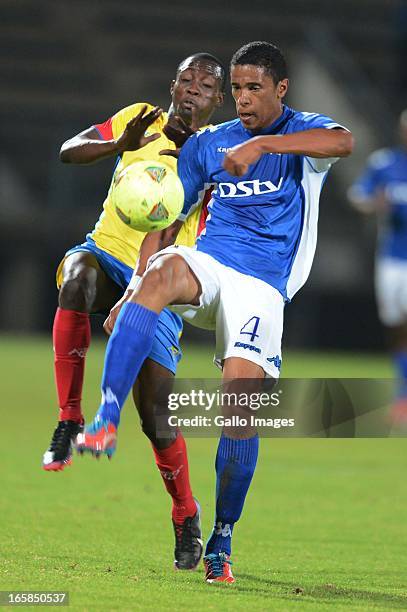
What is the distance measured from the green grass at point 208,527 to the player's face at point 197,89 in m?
2.13

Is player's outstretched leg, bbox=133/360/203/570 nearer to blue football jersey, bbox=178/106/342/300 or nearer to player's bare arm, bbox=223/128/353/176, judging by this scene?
blue football jersey, bbox=178/106/342/300

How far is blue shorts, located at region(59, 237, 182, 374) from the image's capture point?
5484mm

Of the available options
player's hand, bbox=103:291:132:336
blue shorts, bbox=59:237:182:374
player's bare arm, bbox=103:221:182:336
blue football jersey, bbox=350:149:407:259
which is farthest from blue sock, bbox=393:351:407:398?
player's hand, bbox=103:291:132:336

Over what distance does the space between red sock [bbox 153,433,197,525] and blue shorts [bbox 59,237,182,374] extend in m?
0.38

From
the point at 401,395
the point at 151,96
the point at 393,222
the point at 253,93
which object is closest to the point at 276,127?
the point at 253,93

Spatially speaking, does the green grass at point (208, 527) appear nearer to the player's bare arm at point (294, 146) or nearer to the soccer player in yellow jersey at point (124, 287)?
the soccer player in yellow jersey at point (124, 287)

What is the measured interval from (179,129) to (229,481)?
182 centimetres

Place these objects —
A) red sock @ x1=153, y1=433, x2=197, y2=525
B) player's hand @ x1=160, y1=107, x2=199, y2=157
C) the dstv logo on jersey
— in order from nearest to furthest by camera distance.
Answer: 1. the dstv logo on jersey
2. red sock @ x1=153, y1=433, x2=197, y2=525
3. player's hand @ x1=160, y1=107, x2=199, y2=157

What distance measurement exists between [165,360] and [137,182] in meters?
1.02

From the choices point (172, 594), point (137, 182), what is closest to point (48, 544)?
point (172, 594)

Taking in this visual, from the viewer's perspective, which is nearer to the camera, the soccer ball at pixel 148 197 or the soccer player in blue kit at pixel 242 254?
the soccer player in blue kit at pixel 242 254

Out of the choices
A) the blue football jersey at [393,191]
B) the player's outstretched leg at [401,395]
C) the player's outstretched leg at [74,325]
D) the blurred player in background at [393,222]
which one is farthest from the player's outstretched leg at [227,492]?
the blue football jersey at [393,191]

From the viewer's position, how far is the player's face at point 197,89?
558 cm

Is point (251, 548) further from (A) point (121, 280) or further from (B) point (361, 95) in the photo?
(B) point (361, 95)
